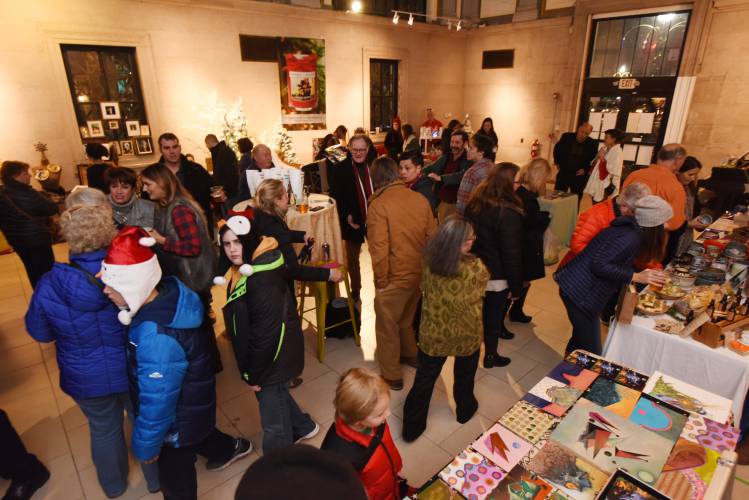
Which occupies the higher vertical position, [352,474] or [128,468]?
[352,474]

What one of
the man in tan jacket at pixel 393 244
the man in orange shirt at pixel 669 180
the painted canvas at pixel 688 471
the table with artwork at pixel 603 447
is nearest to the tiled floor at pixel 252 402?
the man in tan jacket at pixel 393 244

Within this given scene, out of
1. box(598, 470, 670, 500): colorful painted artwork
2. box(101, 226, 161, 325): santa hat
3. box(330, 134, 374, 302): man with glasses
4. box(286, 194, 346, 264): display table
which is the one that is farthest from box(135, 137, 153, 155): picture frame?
box(598, 470, 670, 500): colorful painted artwork

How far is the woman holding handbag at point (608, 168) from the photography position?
578 cm

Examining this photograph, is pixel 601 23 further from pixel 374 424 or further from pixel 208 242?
pixel 374 424

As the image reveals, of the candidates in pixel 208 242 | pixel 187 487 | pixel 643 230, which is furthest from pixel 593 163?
pixel 187 487

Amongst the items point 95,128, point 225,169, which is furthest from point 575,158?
point 95,128

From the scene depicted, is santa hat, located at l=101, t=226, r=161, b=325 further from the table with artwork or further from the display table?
the display table

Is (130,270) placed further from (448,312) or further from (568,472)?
(568,472)

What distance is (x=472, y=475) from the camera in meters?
1.50

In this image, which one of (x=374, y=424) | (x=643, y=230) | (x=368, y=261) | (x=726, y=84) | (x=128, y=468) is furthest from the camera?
(x=726, y=84)

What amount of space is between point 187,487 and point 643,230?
3.05 meters

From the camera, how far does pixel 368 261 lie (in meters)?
5.80

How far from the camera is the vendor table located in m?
5.52

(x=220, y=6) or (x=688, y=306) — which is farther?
(x=220, y=6)
